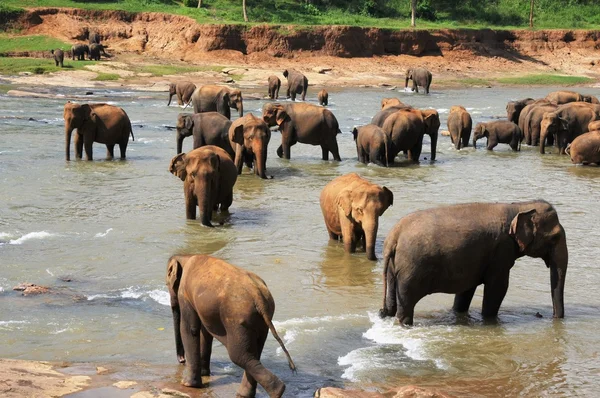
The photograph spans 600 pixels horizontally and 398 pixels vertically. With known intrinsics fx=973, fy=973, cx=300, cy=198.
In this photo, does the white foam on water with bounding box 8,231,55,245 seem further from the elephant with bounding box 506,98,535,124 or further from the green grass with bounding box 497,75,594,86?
the green grass with bounding box 497,75,594,86

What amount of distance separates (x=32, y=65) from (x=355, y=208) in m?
38.1

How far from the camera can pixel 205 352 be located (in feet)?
25.9

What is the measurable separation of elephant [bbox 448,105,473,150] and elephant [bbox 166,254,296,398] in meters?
18.5

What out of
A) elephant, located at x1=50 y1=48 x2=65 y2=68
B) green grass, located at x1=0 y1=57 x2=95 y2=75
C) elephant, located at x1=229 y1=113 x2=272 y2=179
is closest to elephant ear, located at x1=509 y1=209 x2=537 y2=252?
elephant, located at x1=229 y1=113 x2=272 y2=179

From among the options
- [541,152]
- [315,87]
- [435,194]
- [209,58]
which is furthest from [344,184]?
[209,58]

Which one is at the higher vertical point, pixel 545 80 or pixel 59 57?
pixel 59 57

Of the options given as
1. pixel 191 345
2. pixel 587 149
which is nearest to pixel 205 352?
pixel 191 345

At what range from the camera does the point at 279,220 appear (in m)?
15.2

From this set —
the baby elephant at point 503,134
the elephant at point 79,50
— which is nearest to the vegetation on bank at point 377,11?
the elephant at point 79,50

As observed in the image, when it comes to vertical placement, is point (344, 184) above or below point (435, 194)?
above

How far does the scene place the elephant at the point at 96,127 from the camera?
814 inches

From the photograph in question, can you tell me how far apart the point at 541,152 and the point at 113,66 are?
93.3 ft

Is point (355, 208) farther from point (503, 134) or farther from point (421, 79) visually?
point (421, 79)

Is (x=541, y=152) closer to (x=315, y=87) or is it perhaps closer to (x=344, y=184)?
(x=344, y=184)
